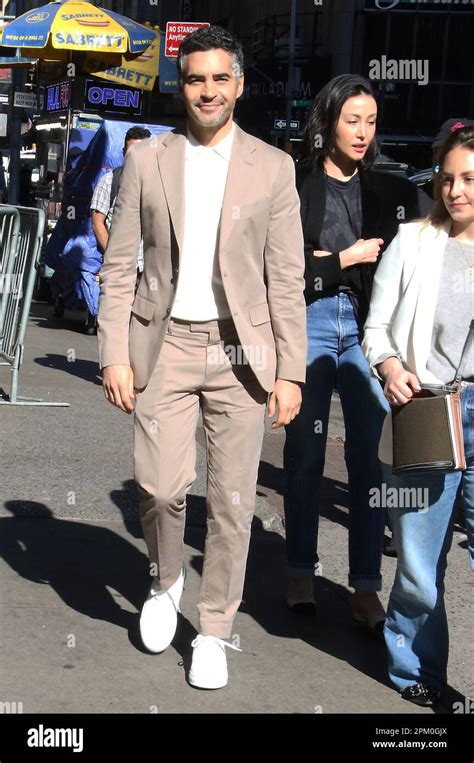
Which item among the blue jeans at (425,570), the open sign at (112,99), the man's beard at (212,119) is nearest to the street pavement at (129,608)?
the blue jeans at (425,570)

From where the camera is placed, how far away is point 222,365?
408 cm

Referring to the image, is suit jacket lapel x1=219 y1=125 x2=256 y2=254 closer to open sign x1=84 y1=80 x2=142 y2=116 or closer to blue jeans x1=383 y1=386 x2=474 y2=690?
blue jeans x1=383 y1=386 x2=474 y2=690

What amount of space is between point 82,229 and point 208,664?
32.7ft

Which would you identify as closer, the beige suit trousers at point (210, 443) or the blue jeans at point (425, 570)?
the blue jeans at point (425, 570)

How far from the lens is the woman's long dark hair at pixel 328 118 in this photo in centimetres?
465

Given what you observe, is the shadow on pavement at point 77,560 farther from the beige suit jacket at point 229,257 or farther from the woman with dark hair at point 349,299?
the beige suit jacket at point 229,257

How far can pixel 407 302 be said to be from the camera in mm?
3881

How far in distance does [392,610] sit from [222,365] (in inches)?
39.0

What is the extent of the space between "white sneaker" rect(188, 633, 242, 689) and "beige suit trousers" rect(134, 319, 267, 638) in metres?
0.05

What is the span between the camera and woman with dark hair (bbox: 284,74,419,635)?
4672mm

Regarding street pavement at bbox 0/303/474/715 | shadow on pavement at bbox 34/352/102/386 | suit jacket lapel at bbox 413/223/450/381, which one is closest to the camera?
suit jacket lapel at bbox 413/223/450/381

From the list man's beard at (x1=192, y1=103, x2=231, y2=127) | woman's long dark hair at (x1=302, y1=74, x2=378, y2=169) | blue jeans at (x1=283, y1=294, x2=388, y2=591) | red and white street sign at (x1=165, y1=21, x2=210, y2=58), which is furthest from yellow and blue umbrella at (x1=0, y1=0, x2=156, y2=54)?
man's beard at (x1=192, y1=103, x2=231, y2=127)
